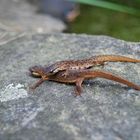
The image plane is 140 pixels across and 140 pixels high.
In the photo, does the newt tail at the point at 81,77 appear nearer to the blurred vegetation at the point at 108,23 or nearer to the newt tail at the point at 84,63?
the newt tail at the point at 84,63

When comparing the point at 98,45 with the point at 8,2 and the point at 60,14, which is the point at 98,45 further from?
the point at 8,2

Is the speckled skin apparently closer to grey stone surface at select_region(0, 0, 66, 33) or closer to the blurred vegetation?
the blurred vegetation

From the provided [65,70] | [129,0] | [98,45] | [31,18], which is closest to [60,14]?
[31,18]

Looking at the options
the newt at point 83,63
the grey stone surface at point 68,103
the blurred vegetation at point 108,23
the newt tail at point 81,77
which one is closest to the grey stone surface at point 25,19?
the blurred vegetation at point 108,23

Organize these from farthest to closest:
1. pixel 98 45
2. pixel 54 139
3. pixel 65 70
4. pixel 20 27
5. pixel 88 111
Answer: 1. pixel 20 27
2. pixel 98 45
3. pixel 65 70
4. pixel 88 111
5. pixel 54 139

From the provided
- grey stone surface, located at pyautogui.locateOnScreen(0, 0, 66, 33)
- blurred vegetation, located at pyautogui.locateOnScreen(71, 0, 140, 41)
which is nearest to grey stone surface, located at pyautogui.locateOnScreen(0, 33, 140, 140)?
blurred vegetation, located at pyautogui.locateOnScreen(71, 0, 140, 41)

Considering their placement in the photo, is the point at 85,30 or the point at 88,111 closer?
the point at 88,111

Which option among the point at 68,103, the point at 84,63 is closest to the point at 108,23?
the point at 84,63
